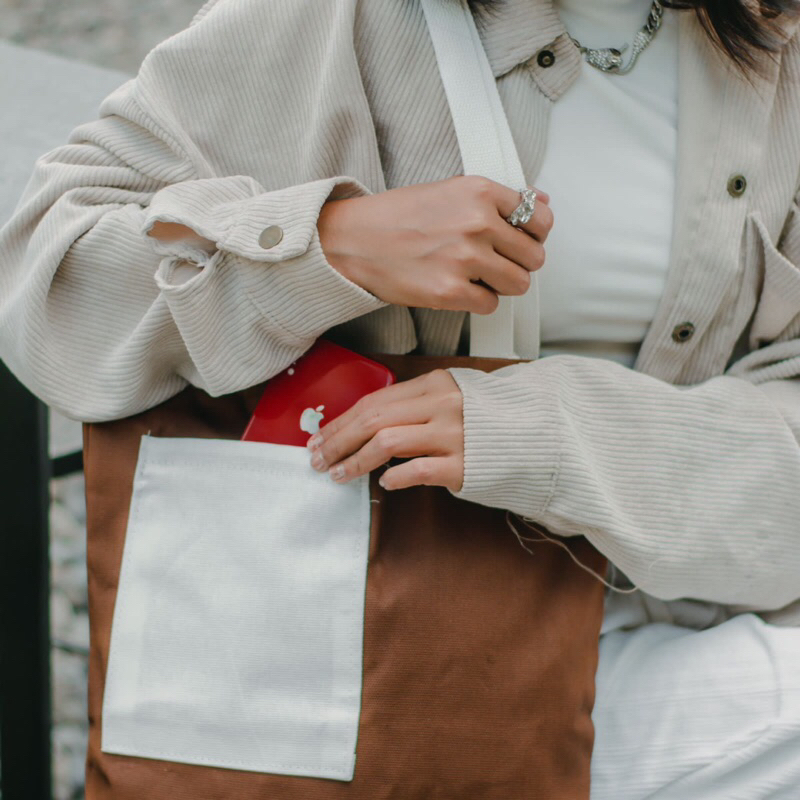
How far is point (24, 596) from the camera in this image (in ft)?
3.19

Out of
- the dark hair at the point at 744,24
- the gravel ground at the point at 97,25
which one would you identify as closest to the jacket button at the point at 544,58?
the dark hair at the point at 744,24

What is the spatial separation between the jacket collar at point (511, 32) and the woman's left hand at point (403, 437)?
260 millimetres

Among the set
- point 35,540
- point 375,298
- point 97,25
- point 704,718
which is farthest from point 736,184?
point 97,25

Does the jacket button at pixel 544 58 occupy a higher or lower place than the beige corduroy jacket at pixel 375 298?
higher

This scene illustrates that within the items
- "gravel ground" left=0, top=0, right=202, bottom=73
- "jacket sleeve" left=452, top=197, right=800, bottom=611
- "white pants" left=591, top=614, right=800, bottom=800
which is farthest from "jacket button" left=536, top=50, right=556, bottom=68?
"gravel ground" left=0, top=0, right=202, bottom=73

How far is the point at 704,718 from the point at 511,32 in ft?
1.93

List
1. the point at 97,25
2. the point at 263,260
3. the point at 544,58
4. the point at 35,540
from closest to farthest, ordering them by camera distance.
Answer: the point at 263,260 → the point at 544,58 → the point at 35,540 → the point at 97,25

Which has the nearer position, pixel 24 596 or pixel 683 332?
pixel 683 332

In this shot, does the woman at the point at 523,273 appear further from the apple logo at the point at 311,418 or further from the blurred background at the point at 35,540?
the blurred background at the point at 35,540

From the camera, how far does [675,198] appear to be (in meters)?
0.77

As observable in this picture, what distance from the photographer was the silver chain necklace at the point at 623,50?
0.77m

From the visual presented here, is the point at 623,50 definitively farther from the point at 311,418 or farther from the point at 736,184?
the point at 311,418

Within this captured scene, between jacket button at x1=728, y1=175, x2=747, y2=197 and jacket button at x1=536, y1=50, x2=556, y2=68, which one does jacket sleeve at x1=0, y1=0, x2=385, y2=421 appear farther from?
jacket button at x1=728, y1=175, x2=747, y2=197

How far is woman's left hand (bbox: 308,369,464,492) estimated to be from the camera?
650mm
